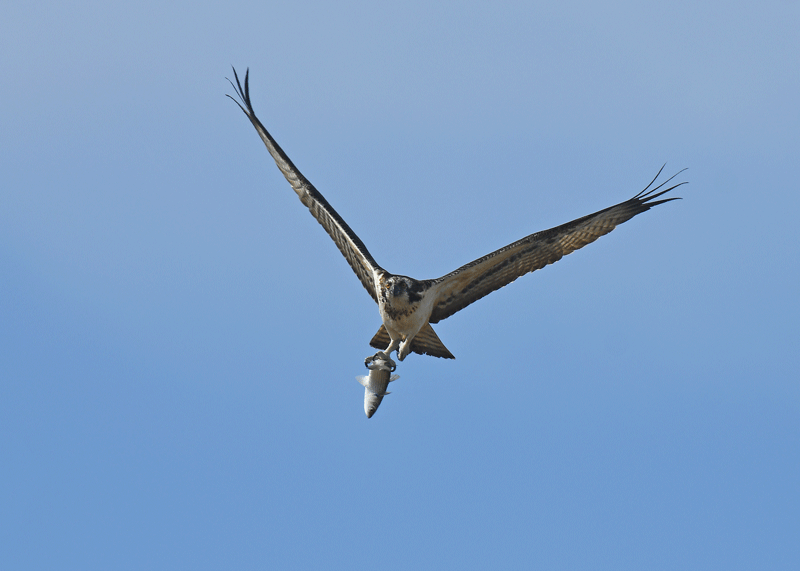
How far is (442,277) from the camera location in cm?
A: 1455

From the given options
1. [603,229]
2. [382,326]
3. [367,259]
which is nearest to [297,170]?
[367,259]

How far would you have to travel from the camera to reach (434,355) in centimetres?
1529

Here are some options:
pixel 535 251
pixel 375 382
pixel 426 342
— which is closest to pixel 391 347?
pixel 426 342

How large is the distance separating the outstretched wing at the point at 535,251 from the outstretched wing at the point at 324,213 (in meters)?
1.29

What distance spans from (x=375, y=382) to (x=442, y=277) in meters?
2.26

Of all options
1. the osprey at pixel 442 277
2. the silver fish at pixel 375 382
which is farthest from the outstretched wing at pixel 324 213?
the silver fish at pixel 375 382

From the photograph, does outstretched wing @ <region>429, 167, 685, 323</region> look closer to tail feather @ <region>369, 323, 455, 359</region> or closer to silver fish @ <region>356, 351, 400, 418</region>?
tail feather @ <region>369, 323, 455, 359</region>

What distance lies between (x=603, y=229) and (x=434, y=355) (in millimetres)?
3510

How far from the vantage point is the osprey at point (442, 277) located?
14242 millimetres

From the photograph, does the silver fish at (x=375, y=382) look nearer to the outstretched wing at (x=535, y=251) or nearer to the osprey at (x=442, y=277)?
the osprey at (x=442, y=277)

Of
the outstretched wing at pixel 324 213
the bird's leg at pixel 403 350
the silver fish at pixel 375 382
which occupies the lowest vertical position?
the silver fish at pixel 375 382

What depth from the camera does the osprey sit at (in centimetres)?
1424

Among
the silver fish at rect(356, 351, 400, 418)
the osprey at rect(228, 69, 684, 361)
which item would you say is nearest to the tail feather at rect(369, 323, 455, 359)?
the osprey at rect(228, 69, 684, 361)

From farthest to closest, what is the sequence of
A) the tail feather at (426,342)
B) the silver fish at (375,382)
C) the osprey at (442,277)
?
the tail feather at (426,342)
the osprey at (442,277)
the silver fish at (375,382)
